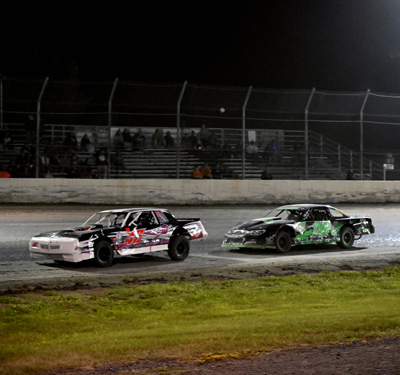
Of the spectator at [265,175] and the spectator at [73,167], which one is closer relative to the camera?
the spectator at [73,167]

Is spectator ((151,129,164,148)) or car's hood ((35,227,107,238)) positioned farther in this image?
spectator ((151,129,164,148))

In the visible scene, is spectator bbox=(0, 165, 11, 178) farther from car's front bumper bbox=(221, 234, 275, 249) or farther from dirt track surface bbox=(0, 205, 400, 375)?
car's front bumper bbox=(221, 234, 275, 249)

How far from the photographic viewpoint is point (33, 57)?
52.8m

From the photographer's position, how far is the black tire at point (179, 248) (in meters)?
13.9

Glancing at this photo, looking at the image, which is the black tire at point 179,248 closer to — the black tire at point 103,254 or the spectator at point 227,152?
the black tire at point 103,254

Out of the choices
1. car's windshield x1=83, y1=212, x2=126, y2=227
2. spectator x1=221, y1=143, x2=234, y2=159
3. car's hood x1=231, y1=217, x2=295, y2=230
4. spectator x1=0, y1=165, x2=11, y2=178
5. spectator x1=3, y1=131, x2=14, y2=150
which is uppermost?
spectator x1=3, y1=131, x2=14, y2=150

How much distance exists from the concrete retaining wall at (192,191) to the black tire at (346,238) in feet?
24.6

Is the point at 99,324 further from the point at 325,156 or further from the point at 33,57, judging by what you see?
the point at 33,57

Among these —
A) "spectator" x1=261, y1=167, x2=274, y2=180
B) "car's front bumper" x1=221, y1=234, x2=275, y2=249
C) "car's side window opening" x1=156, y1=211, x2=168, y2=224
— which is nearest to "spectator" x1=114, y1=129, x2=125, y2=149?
"spectator" x1=261, y1=167, x2=274, y2=180

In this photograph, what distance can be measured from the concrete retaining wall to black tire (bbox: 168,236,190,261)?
8.45 meters

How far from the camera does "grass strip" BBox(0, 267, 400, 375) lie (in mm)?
6047

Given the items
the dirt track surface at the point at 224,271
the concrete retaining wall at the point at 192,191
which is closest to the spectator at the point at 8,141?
the concrete retaining wall at the point at 192,191

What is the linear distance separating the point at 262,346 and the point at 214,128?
2006cm

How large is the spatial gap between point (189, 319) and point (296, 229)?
7945mm
